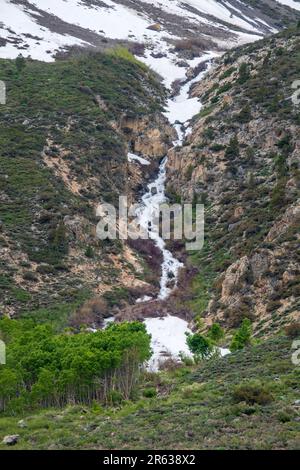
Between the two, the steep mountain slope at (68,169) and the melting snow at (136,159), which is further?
the melting snow at (136,159)

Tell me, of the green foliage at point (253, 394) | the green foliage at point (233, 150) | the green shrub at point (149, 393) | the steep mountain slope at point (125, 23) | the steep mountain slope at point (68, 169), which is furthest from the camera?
the steep mountain slope at point (125, 23)

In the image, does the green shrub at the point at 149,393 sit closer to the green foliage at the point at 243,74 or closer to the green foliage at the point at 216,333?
the green foliage at the point at 216,333

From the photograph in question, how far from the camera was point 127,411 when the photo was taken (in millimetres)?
28109

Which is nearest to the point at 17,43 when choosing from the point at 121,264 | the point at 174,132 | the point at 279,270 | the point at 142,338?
the point at 174,132

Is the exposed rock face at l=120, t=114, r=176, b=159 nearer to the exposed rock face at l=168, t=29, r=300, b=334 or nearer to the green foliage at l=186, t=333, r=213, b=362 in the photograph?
the exposed rock face at l=168, t=29, r=300, b=334

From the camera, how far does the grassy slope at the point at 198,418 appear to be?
20.7 metres

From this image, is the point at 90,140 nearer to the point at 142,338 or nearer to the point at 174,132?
the point at 174,132

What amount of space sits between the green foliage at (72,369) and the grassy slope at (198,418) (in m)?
1.26

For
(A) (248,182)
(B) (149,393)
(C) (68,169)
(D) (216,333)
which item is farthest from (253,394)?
(C) (68,169)

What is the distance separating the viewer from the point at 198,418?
76.2 ft

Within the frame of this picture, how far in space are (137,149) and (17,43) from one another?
28.6 m

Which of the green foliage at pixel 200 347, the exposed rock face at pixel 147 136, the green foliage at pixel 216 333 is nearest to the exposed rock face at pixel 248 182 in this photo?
the green foliage at pixel 216 333

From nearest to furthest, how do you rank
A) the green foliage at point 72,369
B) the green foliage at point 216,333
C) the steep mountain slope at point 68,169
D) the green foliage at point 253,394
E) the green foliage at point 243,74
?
the green foliage at point 253,394 < the green foliage at point 72,369 < the green foliage at point 216,333 < the steep mountain slope at point 68,169 < the green foliage at point 243,74

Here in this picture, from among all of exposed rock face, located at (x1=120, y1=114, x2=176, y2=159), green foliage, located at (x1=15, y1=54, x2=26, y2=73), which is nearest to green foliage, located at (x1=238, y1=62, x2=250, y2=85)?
exposed rock face, located at (x1=120, y1=114, x2=176, y2=159)
